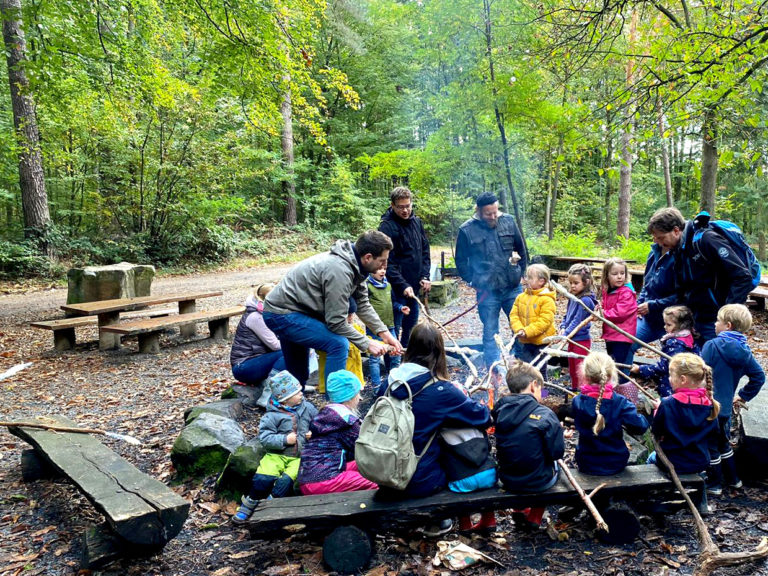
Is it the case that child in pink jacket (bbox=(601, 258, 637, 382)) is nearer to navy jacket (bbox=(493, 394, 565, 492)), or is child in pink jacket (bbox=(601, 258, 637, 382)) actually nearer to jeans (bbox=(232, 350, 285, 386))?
navy jacket (bbox=(493, 394, 565, 492))

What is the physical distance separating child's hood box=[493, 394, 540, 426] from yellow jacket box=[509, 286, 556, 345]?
2139 millimetres

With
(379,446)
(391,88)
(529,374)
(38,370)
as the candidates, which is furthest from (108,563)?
(391,88)

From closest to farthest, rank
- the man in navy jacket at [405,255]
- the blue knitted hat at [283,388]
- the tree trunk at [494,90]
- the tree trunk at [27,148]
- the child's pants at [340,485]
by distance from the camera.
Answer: the child's pants at [340,485] < the blue knitted hat at [283,388] < the man in navy jacket at [405,255] < the tree trunk at [27,148] < the tree trunk at [494,90]

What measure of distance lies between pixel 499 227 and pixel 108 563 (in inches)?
180

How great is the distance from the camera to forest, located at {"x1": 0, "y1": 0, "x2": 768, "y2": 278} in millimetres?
5445

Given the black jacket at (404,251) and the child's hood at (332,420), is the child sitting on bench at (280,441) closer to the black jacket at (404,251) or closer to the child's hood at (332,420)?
the child's hood at (332,420)

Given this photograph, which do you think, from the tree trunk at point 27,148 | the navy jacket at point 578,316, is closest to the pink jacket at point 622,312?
the navy jacket at point 578,316

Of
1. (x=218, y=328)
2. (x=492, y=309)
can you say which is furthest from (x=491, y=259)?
(x=218, y=328)

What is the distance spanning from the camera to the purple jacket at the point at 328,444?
120 inches

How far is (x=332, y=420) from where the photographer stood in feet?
→ 10.0

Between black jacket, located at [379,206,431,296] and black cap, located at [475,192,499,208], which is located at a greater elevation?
black cap, located at [475,192,499,208]

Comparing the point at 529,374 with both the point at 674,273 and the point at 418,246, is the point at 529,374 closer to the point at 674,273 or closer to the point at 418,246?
the point at 674,273

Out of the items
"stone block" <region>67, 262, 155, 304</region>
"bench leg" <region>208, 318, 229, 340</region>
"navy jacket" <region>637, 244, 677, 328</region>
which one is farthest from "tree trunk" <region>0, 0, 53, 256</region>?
"navy jacket" <region>637, 244, 677, 328</region>

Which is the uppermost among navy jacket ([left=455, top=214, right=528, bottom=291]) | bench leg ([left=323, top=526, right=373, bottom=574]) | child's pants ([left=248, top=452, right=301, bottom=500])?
navy jacket ([left=455, top=214, right=528, bottom=291])
